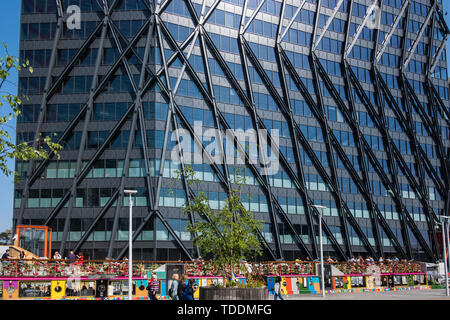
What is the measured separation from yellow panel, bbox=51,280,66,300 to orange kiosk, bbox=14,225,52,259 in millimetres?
12827

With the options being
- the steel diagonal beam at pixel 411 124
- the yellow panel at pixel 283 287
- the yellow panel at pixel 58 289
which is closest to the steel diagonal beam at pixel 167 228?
the yellow panel at pixel 283 287

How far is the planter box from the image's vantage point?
25.6 m

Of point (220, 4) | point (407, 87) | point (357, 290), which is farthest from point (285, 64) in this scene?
point (357, 290)

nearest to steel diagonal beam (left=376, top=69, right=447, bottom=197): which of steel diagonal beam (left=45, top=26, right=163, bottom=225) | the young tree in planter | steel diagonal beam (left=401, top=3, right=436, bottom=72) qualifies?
steel diagonal beam (left=401, top=3, right=436, bottom=72)

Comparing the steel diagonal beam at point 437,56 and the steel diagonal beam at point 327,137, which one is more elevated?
the steel diagonal beam at point 437,56

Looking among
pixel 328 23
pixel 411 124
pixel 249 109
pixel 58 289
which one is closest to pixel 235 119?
pixel 249 109

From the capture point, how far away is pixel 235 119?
63938 millimetres

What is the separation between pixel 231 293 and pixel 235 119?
39.7 metres

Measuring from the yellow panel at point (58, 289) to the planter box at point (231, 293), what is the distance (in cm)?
1026

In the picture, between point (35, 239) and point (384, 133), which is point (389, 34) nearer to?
point (384, 133)

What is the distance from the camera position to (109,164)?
188 ft

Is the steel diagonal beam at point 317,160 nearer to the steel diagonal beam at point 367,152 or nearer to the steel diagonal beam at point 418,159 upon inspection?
the steel diagonal beam at point 367,152

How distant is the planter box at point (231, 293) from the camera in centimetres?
2564

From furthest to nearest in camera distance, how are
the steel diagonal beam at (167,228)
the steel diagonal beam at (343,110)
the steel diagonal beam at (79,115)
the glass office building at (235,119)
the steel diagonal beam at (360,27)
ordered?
the steel diagonal beam at (360,27) → the steel diagonal beam at (343,110) → the steel diagonal beam at (79,115) → the glass office building at (235,119) → the steel diagonal beam at (167,228)
